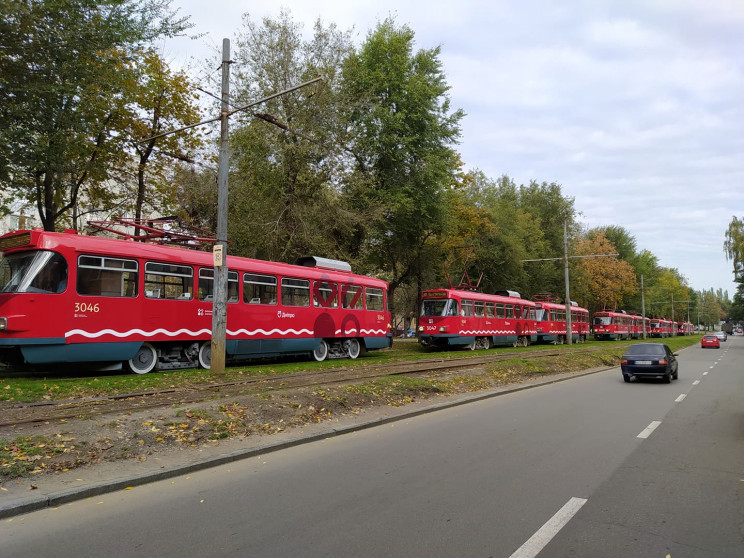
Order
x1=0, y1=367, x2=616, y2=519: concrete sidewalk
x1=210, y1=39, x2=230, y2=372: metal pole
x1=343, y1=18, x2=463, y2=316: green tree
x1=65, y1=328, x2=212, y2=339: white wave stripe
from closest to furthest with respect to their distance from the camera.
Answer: x1=0, y1=367, x2=616, y2=519: concrete sidewalk
x1=65, y1=328, x2=212, y2=339: white wave stripe
x1=210, y1=39, x2=230, y2=372: metal pole
x1=343, y1=18, x2=463, y2=316: green tree

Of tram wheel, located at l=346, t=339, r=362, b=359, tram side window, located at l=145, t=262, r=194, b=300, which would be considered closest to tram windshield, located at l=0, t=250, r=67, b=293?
tram side window, located at l=145, t=262, r=194, b=300

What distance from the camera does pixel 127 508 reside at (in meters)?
5.11

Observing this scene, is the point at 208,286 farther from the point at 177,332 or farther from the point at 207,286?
the point at 177,332

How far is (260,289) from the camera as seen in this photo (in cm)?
1853

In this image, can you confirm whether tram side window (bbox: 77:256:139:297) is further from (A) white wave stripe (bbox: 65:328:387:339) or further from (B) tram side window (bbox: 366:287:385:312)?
(B) tram side window (bbox: 366:287:385:312)

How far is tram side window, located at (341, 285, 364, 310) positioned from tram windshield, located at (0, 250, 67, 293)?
37.5ft

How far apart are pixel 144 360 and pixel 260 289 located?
183 inches

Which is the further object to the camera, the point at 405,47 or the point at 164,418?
the point at 405,47

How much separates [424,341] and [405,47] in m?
17.2

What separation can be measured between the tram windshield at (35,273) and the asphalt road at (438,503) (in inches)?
346

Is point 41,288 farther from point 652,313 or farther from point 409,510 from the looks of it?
point 652,313

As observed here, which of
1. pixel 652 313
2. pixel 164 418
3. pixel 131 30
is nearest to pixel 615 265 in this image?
pixel 652 313

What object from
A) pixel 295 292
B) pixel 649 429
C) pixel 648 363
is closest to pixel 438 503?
pixel 649 429

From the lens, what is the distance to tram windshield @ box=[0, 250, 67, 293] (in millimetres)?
12711
